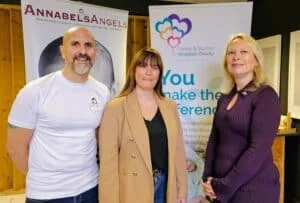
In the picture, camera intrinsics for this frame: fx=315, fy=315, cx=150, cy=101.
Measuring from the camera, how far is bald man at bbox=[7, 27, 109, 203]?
1.49 m

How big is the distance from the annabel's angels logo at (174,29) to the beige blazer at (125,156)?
2.96 ft

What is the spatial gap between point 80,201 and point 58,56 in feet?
3.73

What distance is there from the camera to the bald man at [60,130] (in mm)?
1489

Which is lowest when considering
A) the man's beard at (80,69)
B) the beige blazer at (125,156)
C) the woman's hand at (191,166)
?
the woman's hand at (191,166)

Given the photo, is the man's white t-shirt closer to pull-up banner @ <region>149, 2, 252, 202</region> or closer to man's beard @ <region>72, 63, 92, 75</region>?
man's beard @ <region>72, 63, 92, 75</region>

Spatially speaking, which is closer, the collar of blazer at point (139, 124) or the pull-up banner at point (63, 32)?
the collar of blazer at point (139, 124)

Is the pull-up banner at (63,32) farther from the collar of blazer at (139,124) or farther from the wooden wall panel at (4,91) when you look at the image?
the wooden wall panel at (4,91)

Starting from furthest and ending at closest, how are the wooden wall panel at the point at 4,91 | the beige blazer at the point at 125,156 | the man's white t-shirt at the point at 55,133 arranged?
the wooden wall panel at the point at 4,91 < the beige blazer at the point at 125,156 < the man's white t-shirt at the point at 55,133

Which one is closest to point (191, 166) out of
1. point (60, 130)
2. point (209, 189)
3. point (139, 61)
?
point (209, 189)

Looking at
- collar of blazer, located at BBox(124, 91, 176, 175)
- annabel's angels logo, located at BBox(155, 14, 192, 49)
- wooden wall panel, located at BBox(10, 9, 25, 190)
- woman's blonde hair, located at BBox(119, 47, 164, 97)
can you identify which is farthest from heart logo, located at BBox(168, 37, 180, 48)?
wooden wall panel, located at BBox(10, 9, 25, 190)

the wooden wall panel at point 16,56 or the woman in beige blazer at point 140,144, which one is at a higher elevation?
the wooden wall panel at point 16,56

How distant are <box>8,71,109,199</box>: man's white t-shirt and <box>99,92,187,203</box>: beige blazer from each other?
95 millimetres

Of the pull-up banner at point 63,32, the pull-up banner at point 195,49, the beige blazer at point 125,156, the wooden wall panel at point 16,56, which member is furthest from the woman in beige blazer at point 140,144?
the wooden wall panel at point 16,56

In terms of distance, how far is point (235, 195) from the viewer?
1628 millimetres
